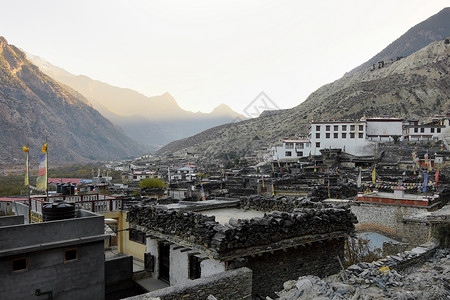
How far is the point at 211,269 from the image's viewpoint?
8609mm

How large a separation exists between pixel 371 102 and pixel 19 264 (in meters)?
121

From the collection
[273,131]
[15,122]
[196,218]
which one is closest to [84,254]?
[196,218]

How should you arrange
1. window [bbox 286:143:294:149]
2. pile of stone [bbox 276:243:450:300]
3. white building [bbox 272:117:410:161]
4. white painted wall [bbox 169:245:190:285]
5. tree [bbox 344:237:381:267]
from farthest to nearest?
window [bbox 286:143:294:149], white building [bbox 272:117:410:161], tree [bbox 344:237:381:267], white painted wall [bbox 169:245:190:285], pile of stone [bbox 276:243:450:300]

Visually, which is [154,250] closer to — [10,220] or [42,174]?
[10,220]

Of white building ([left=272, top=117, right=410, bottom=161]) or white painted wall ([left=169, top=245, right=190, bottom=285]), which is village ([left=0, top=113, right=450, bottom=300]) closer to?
white painted wall ([left=169, top=245, right=190, bottom=285])

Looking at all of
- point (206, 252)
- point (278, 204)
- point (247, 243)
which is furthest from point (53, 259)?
point (278, 204)

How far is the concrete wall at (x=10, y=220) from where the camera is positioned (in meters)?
10.1

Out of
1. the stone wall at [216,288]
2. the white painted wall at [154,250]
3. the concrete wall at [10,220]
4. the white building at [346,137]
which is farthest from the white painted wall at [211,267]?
the white building at [346,137]

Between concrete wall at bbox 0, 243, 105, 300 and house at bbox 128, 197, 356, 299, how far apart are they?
2114 mm

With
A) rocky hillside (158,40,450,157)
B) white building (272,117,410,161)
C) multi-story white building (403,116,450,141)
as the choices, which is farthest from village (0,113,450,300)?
rocky hillside (158,40,450,157)

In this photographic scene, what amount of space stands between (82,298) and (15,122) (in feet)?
484

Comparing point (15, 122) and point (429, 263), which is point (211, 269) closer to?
point (429, 263)

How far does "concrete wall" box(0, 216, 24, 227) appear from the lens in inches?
398

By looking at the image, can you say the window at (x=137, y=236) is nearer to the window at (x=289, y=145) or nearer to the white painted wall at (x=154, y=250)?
the white painted wall at (x=154, y=250)
